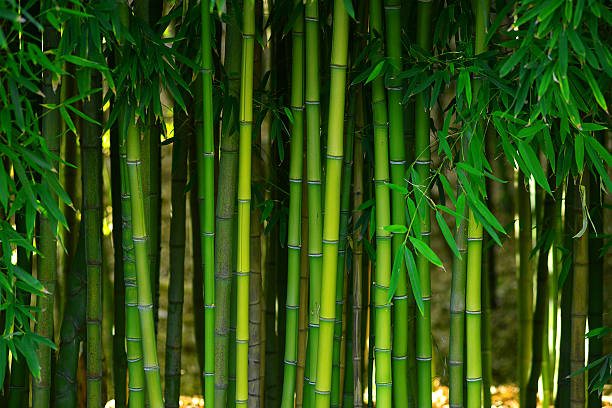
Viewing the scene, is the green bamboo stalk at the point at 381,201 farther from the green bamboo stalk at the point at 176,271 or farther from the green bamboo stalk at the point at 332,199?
the green bamboo stalk at the point at 176,271

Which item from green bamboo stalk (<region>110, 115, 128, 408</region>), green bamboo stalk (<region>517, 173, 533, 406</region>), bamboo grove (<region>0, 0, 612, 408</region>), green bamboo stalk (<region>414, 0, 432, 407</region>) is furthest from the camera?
green bamboo stalk (<region>517, 173, 533, 406</region>)

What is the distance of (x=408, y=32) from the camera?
74.7 inches

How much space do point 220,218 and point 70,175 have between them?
2.59 feet

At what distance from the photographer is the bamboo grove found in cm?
144

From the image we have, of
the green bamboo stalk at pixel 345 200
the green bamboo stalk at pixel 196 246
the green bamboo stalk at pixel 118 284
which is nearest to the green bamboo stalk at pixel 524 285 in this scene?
the green bamboo stalk at pixel 345 200

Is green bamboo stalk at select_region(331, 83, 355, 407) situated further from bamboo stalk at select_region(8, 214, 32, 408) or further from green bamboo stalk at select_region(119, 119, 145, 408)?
bamboo stalk at select_region(8, 214, 32, 408)

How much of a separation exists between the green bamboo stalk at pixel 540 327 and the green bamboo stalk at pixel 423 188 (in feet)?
2.73

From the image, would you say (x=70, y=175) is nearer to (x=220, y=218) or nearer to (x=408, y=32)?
(x=220, y=218)

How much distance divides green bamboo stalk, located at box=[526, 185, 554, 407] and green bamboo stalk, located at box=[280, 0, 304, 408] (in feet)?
3.42

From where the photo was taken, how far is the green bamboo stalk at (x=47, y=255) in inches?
64.7

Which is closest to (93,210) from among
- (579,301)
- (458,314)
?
(458,314)

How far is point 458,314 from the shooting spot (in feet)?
5.64

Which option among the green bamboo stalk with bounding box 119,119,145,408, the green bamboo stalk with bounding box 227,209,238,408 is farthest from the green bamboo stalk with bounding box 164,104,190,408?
the green bamboo stalk with bounding box 119,119,145,408

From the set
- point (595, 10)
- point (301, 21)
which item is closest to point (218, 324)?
point (301, 21)
